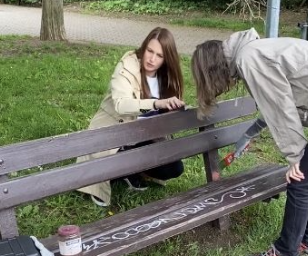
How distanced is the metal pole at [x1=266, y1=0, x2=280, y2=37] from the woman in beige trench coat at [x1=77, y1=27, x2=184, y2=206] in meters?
1.13

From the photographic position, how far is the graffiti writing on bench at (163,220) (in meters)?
2.80

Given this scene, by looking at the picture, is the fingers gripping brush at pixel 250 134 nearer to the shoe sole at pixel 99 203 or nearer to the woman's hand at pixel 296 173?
the woman's hand at pixel 296 173

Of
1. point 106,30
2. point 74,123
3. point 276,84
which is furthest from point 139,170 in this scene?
point 106,30

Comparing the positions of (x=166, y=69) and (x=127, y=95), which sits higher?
(x=166, y=69)

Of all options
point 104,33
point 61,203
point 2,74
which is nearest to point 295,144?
point 61,203

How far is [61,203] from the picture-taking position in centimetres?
388

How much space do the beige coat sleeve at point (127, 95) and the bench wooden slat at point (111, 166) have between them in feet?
0.84

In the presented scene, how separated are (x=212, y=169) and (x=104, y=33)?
1077cm

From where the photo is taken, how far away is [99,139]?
318 centimetres

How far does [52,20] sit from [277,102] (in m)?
7.62

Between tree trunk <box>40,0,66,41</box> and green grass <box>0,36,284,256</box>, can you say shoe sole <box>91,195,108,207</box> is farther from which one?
tree trunk <box>40,0,66,41</box>

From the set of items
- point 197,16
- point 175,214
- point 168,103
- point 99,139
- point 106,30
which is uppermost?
point 168,103

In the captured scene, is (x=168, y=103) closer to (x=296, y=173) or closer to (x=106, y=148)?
(x=106, y=148)

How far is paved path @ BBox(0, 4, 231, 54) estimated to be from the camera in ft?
41.7
